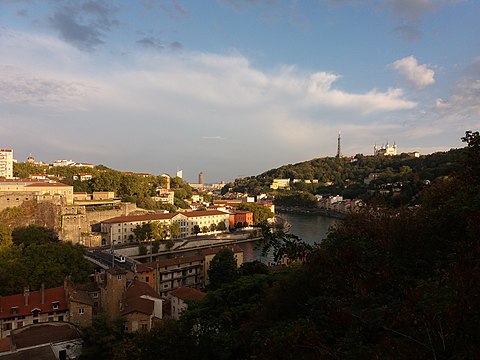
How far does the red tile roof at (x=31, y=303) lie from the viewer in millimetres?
8805

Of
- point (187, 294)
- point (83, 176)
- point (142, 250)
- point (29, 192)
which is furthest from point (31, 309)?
point (83, 176)

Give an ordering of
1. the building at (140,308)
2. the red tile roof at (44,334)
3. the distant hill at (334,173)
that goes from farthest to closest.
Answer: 1. the distant hill at (334,173)
2. the building at (140,308)
3. the red tile roof at (44,334)

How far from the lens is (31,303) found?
357 inches

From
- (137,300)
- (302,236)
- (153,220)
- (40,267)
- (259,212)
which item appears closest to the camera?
(137,300)

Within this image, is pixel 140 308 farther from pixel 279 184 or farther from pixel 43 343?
pixel 279 184

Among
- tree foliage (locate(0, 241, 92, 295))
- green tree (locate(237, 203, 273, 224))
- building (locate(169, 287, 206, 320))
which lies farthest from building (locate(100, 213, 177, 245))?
building (locate(169, 287, 206, 320))

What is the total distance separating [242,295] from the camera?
18.2 ft

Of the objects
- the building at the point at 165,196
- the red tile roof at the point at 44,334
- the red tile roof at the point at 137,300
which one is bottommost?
the red tile roof at the point at 44,334

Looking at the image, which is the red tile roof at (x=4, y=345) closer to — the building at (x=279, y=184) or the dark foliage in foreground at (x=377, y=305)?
the dark foliage in foreground at (x=377, y=305)

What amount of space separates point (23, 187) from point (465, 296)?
25.9m

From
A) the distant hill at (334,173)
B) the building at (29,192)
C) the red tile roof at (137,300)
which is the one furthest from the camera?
the distant hill at (334,173)

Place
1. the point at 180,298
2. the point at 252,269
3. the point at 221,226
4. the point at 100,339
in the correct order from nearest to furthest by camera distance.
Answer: the point at 100,339
the point at 180,298
the point at 252,269
the point at 221,226

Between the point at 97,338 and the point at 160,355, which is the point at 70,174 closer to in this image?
the point at 97,338

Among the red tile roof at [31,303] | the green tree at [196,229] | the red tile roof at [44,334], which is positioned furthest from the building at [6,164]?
the red tile roof at [44,334]
